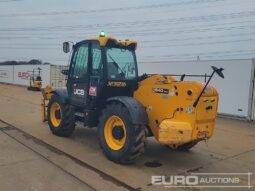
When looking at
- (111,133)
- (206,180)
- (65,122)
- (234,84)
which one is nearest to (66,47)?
(65,122)

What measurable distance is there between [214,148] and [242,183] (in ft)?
7.88

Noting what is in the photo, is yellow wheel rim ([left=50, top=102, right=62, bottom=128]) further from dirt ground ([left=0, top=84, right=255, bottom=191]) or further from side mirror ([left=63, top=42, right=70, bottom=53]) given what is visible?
side mirror ([left=63, top=42, right=70, bottom=53])

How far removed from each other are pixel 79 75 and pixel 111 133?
74.5 inches

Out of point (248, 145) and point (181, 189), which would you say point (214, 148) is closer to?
point (248, 145)

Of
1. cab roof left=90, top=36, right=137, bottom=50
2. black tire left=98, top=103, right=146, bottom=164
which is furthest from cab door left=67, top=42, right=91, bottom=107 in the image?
black tire left=98, top=103, right=146, bottom=164

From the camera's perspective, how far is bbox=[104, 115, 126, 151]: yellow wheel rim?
6.50 m

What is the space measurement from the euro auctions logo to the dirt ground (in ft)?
0.44

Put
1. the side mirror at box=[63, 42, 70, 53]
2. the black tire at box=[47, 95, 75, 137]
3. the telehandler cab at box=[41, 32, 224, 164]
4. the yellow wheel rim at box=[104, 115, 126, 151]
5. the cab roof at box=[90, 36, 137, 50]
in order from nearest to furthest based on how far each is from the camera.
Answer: the telehandler cab at box=[41, 32, 224, 164], the yellow wheel rim at box=[104, 115, 126, 151], the cab roof at box=[90, 36, 137, 50], the side mirror at box=[63, 42, 70, 53], the black tire at box=[47, 95, 75, 137]

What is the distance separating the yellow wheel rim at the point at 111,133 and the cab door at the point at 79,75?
1.10m

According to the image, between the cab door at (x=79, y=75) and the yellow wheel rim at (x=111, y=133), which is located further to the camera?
the cab door at (x=79, y=75)

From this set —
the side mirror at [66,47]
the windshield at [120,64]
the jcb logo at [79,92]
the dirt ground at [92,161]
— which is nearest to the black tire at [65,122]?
the dirt ground at [92,161]

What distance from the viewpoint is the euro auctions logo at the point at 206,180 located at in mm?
5508

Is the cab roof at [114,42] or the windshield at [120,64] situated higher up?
the cab roof at [114,42]

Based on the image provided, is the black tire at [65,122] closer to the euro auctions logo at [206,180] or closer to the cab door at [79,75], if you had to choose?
the cab door at [79,75]
